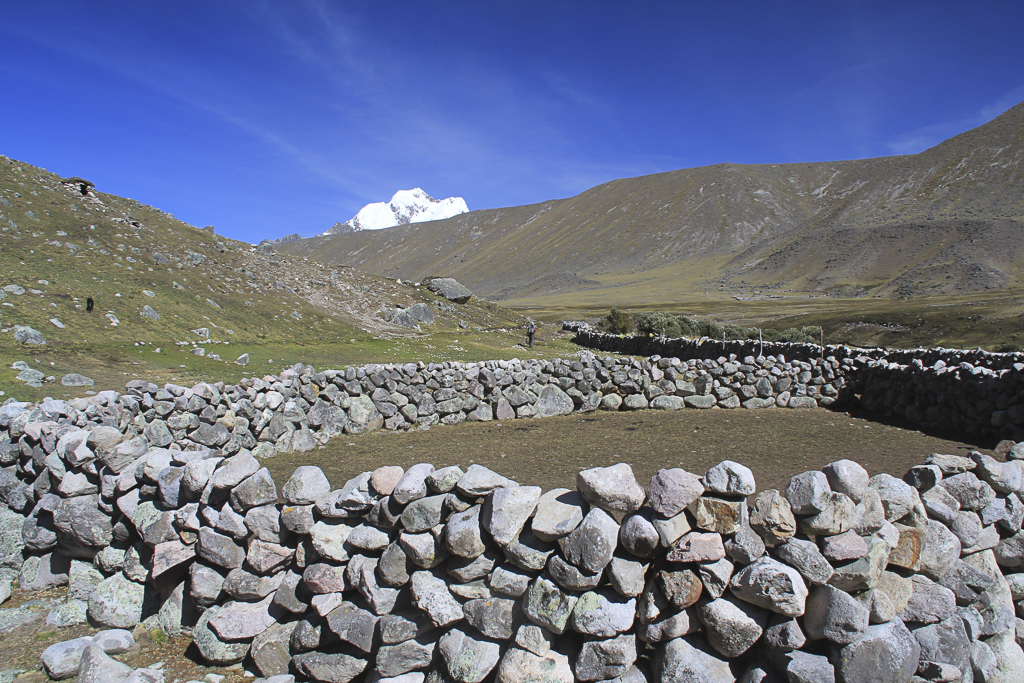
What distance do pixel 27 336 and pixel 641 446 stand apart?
16.4 meters

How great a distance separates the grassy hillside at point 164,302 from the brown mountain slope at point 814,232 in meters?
77.9

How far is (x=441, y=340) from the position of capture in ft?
95.0

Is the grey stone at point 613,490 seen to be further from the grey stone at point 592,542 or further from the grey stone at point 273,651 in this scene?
the grey stone at point 273,651

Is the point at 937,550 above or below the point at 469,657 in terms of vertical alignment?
above

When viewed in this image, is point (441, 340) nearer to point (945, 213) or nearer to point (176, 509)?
point (176, 509)

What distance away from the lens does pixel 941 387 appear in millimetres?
11523

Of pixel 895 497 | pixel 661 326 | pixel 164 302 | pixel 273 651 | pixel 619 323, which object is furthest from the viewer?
pixel 619 323

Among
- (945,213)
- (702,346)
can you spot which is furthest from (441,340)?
(945,213)

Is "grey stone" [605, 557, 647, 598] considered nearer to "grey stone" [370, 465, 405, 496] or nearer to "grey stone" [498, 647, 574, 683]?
"grey stone" [498, 647, 574, 683]

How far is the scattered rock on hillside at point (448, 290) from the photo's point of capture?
44844mm

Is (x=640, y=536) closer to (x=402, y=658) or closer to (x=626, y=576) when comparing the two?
(x=626, y=576)

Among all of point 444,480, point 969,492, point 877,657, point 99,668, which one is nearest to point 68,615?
point 99,668

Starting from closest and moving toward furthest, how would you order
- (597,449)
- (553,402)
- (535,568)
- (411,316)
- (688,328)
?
(535,568)
(597,449)
(553,402)
(411,316)
(688,328)

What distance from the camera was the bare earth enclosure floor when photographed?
7969mm
